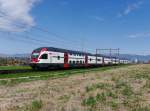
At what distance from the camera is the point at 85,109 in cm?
959

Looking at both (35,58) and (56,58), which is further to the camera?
(56,58)

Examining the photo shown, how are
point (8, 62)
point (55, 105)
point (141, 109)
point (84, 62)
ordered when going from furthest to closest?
point (8, 62) → point (84, 62) → point (55, 105) → point (141, 109)

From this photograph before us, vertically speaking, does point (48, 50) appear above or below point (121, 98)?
above

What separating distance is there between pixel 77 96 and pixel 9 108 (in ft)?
12.0

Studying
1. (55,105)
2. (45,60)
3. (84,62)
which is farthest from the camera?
(84,62)

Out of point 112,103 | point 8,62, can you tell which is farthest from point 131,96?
point 8,62

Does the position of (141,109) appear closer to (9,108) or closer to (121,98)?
(121,98)

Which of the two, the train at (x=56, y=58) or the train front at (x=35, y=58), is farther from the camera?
the train at (x=56, y=58)

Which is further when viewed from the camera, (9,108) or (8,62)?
(8,62)

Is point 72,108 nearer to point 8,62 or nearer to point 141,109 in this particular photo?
point 141,109

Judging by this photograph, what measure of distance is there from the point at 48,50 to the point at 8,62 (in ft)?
108

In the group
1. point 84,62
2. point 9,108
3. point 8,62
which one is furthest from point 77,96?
point 8,62

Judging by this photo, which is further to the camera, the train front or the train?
the train

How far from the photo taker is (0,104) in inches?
421
